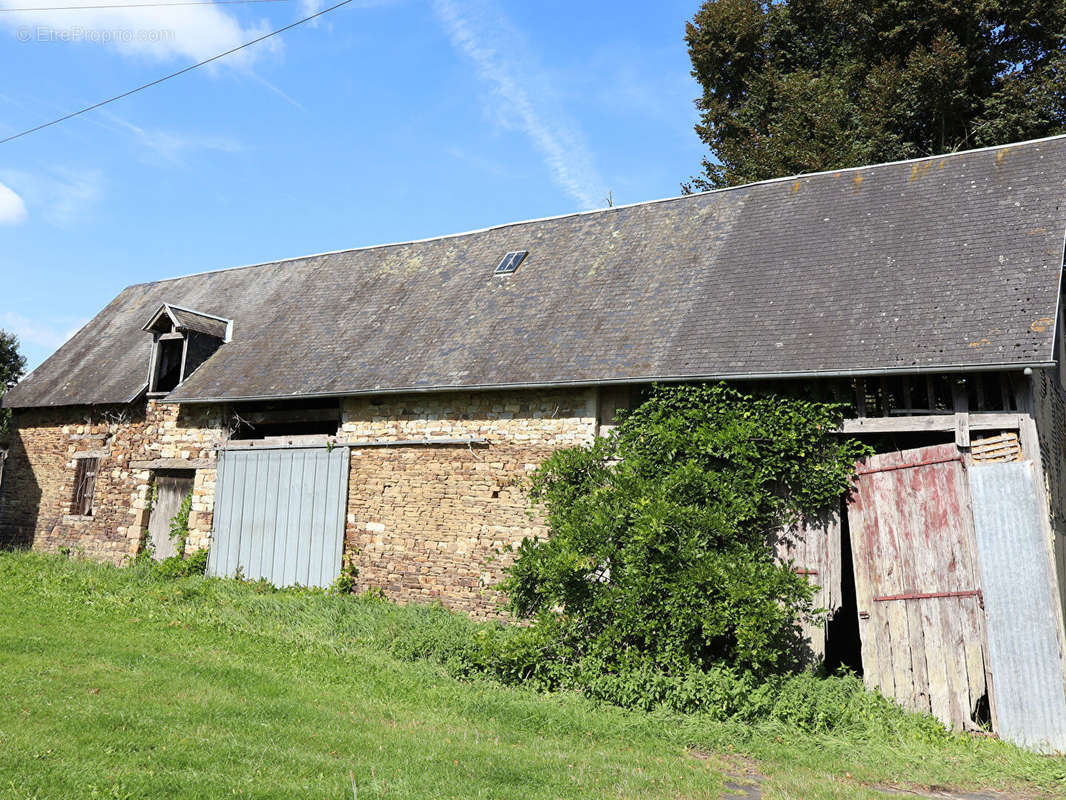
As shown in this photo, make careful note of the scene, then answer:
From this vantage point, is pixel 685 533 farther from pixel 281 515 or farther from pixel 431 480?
pixel 281 515

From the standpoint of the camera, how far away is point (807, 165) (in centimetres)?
1838

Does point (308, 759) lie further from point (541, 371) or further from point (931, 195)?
point (931, 195)

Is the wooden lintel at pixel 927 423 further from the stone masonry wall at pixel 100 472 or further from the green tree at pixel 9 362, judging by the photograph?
the green tree at pixel 9 362

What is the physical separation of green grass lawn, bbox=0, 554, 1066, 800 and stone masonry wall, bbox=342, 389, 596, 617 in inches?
44.1

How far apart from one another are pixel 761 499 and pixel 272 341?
9449 mm

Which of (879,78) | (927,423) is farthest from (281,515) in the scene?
(879,78)

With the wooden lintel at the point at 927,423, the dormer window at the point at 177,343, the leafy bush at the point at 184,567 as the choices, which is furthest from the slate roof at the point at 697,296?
the leafy bush at the point at 184,567

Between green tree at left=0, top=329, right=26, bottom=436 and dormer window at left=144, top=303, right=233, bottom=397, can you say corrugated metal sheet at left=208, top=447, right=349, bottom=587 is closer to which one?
dormer window at left=144, top=303, right=233, bottom=397

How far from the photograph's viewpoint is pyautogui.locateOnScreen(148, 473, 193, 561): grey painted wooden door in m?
14.2

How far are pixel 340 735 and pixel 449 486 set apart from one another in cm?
522

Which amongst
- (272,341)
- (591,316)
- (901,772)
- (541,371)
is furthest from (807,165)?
(901,772)

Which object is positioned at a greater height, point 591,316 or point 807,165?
point 807,165

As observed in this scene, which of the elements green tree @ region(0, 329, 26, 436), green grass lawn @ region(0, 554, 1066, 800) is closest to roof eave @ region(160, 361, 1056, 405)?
green grass lawn @ region(0, 554, 1066, 800)

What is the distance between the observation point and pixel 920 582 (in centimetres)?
845
